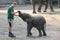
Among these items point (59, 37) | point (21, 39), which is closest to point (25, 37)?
point (21, 39)

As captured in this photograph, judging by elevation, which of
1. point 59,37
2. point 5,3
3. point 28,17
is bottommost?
point 5,3

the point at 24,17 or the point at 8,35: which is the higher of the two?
the point at 24,17

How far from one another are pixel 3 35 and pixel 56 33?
2.70 metres

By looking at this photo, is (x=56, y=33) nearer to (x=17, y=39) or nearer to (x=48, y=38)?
(x=48, y=38)

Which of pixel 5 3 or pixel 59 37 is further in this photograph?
pixel 5 3

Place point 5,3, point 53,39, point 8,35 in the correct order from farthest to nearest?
1. point 5,3
2. point 8,35
3. point 53,39

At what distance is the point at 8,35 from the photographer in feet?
47.5

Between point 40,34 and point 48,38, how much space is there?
0.65 meters

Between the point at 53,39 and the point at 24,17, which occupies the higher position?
the point at 24,17

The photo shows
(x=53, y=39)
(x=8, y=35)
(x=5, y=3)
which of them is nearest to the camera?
(x=53, y=39)

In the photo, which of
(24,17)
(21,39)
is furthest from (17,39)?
(24,17)

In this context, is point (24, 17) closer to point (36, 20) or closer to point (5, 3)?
point (36, 20)

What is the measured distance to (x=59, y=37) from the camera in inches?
547

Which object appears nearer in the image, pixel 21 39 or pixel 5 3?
→ pixel 21 39
